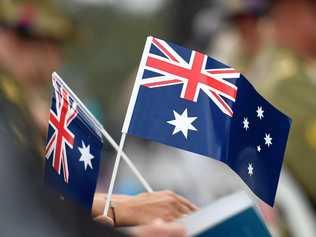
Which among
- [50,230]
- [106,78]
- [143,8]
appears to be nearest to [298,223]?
[50,230]

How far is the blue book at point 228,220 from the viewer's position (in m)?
2.28

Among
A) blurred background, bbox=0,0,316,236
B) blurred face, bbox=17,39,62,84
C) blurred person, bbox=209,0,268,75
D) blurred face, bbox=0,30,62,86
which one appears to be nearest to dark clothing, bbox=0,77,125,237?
blurred background, bbox=0,0,316,236

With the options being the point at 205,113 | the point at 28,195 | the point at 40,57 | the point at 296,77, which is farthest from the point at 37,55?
the point at 28,195

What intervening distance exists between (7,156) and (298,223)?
10.1ft

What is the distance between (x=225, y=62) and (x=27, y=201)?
474cm

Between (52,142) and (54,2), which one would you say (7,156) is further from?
(54,2)

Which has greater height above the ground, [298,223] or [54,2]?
[54,2]

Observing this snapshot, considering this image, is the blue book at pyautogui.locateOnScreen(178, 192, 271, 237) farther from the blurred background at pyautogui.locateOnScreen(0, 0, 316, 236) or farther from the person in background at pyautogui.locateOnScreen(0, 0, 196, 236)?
the blurred background at pyautogui.locateOnScreen(0, 0, 316, 236)

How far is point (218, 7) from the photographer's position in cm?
816

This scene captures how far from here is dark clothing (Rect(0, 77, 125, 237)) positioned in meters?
→ 1.88

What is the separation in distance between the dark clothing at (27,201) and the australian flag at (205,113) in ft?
1.78

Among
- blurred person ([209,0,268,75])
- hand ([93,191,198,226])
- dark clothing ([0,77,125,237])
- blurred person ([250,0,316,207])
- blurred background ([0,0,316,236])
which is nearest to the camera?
dark clothing ([0,77,125,237])

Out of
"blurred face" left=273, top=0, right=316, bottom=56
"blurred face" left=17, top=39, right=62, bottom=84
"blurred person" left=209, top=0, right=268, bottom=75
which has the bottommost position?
"blurred face" left=17, top=39, right=62, bottom=84

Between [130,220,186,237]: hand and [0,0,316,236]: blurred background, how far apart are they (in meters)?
0.42
